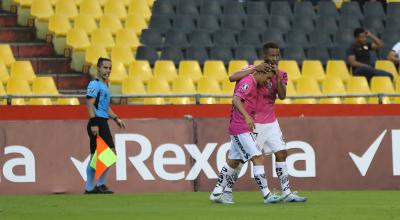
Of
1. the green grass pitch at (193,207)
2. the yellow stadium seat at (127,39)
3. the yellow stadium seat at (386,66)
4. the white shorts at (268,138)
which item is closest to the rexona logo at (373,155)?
the green grass pitch at (193,207)

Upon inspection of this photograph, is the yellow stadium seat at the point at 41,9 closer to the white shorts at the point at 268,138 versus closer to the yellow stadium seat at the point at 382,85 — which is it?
the yellow stadium seat at the point at 382,85

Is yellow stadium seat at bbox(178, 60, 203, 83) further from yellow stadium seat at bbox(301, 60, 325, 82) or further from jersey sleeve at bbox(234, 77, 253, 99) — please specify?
jersey sleeve at bbox(234, 77, 253, 99)

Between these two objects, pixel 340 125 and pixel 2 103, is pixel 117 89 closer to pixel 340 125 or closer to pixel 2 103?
pixel 2 103

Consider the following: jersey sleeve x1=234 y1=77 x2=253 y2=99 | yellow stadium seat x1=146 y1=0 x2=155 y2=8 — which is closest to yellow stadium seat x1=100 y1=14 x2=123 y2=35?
yellow stadium seat x1=146 y1=0 x2=155 y2=8

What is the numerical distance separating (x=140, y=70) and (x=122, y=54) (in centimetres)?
92

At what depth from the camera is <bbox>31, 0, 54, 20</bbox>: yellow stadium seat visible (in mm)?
22797

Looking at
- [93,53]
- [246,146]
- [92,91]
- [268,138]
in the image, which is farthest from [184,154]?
[93,53]

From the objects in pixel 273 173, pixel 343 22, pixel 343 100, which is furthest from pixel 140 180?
pixel 343 22

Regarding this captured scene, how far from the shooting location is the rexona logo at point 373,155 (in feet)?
57.1

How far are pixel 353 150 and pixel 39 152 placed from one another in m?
4.83

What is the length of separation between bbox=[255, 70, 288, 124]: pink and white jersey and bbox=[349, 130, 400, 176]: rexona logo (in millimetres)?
3765

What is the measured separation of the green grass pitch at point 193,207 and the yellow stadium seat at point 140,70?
4721mm

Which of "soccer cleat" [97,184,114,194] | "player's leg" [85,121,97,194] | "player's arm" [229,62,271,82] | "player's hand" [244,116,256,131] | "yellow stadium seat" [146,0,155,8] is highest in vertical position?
"yellow stadium seat" [146,0,155,8]

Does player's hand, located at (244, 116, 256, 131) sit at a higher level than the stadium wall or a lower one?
higher
